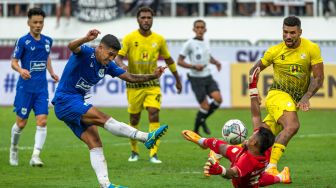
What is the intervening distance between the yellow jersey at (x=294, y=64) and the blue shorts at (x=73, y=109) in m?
3.11

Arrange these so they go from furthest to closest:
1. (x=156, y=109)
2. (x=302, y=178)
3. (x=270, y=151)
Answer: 1. (x=156, y=109)
2. (x=302, y=178)
3. (x=270, y=151)

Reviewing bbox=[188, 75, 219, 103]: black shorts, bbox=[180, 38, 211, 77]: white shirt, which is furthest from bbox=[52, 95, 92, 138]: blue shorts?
bbox=[180, 38, 211, 77]: white shirt

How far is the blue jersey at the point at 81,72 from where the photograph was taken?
1266 centimetres

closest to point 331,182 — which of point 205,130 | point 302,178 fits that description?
point 302,178

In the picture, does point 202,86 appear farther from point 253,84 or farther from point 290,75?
point 253,84

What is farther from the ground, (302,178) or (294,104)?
(294,104)

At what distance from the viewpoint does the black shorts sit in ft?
73.3

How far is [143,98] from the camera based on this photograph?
56.4ft

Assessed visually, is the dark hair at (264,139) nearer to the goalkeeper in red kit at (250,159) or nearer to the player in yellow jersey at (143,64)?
the goalkeeper in red kit at (250,159)

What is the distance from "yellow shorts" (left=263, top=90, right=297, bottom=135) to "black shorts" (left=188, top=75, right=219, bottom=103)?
8.06 metres

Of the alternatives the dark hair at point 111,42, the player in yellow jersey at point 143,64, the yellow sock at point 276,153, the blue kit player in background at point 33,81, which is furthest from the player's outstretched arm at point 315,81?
the blue kit player in background at point 33,81

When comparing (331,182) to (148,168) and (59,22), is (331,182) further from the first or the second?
(59,22)

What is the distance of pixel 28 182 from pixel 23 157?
3.56 m

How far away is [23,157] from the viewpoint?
57.7 feet
